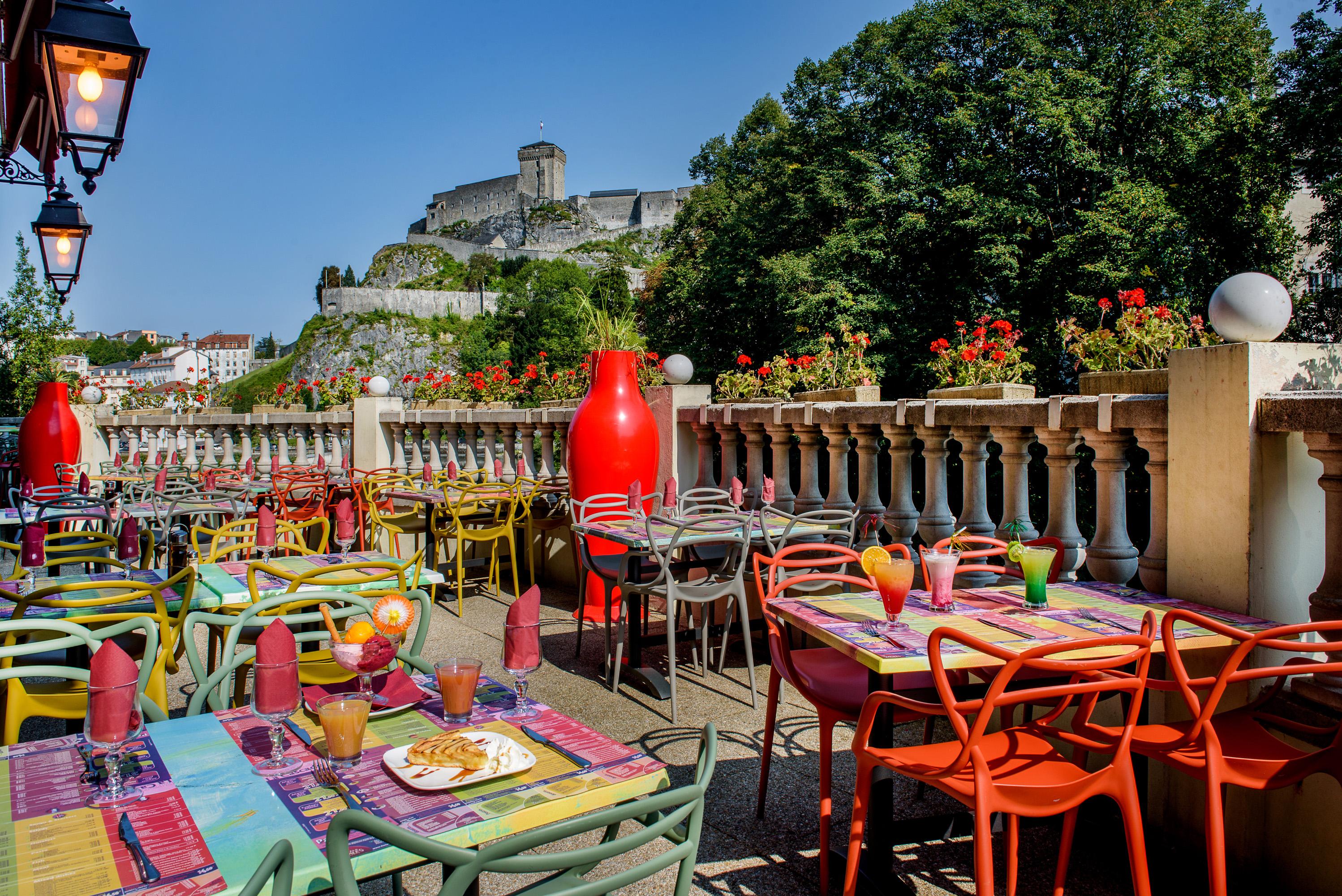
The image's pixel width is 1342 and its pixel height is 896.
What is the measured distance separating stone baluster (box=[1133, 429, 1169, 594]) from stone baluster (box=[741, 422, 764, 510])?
2023 mm

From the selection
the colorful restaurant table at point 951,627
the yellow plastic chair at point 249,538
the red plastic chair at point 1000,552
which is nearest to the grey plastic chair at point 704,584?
the red plastic chair at point 1000,552

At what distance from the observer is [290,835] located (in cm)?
109

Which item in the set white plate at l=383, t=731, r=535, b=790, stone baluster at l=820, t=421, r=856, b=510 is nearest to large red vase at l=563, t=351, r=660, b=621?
stone baluster at l=820, t=421, r=856, b=510

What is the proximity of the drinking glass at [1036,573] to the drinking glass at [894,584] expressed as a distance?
0.35 meters

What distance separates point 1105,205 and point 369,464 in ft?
49.3

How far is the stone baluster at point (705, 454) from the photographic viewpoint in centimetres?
484

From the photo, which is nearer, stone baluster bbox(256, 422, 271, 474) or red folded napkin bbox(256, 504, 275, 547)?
red folded napkin bbox(256, 504, 275, 547)

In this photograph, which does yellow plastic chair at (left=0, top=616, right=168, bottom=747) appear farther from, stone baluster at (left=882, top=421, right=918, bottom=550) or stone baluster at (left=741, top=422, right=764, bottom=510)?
stone baluster at (left=741, top=422, right=764, bottom=510)

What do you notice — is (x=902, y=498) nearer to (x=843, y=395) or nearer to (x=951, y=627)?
(x=843, y=395)

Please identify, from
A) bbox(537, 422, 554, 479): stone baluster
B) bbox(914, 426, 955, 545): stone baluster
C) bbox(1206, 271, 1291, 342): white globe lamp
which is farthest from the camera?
bbox(537, 422, 554, 479): stone baluster

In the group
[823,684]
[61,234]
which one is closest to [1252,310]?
[823,684]

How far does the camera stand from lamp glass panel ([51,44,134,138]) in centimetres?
280

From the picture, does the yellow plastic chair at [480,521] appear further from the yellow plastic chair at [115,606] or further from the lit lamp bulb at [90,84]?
the lit lamp bulb at [90,84]

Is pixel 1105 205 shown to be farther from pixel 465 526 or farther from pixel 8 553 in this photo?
pixel 8 553
